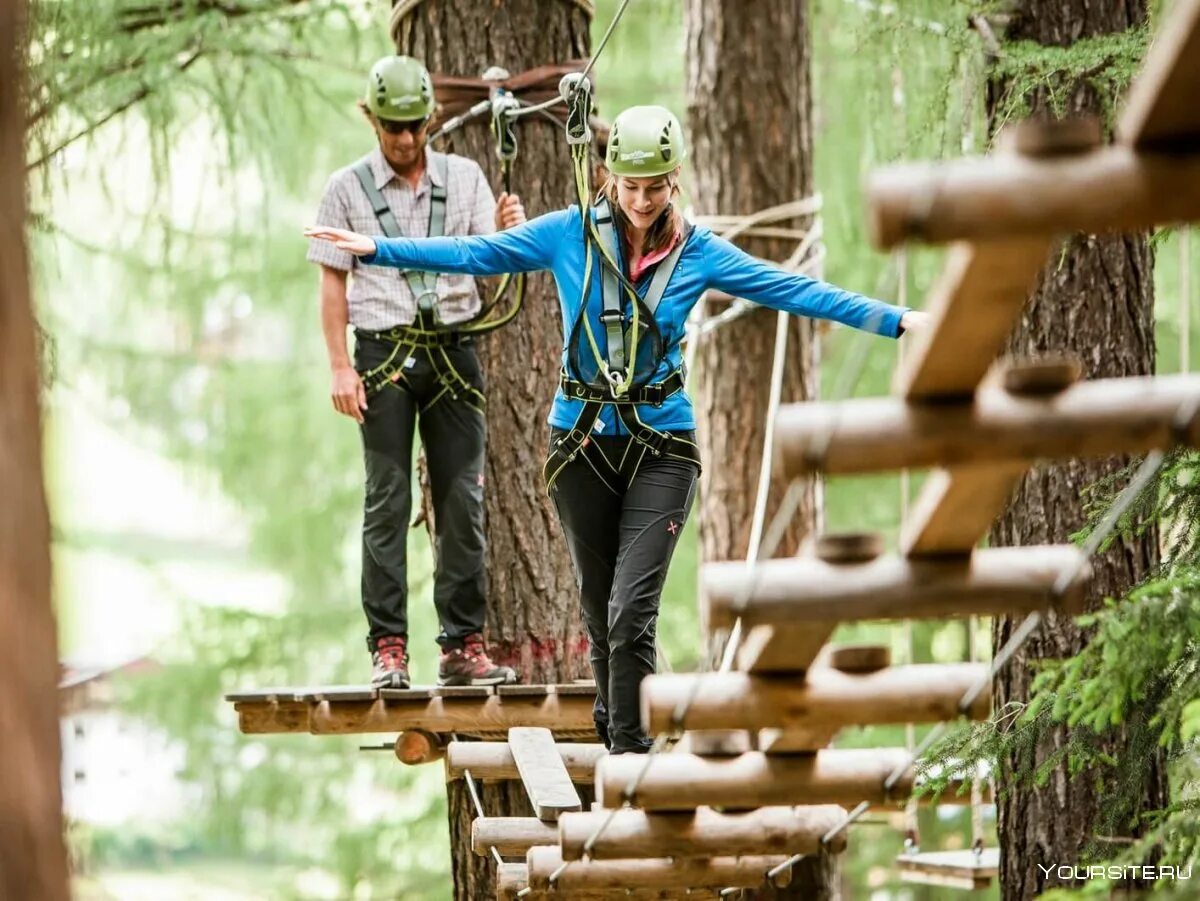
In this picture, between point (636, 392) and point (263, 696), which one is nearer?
point (636, 392)

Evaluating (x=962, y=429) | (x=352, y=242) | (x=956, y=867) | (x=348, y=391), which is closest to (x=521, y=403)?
(x=348, y=391)

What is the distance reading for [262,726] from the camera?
4793 mm

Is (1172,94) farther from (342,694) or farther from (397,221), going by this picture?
(342,694)

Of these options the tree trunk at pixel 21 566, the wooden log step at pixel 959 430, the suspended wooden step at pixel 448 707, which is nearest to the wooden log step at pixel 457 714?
the suspended wooden step at pixel 448 707

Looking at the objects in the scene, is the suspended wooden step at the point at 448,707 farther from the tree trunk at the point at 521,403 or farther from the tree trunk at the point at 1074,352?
the tree trunk at the point at 1074,352

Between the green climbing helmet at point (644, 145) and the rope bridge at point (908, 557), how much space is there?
3.43 ft

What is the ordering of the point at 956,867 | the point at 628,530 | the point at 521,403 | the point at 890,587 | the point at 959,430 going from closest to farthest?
1. the point at 959,430
2. the point at 890,587
3. the point at 628,530
4. the point at 521,403
5. the point at 956,867

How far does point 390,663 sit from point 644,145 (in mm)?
1819

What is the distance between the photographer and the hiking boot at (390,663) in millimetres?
4715

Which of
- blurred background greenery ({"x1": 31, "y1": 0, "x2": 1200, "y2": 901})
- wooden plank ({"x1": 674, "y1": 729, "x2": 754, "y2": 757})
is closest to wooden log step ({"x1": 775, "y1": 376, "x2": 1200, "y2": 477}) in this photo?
wooden plank ({"x1": 674, "y1": 729, "x2": 754, "y2": 757})

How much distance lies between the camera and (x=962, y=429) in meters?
2.45

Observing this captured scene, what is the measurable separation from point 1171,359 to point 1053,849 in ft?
16.3

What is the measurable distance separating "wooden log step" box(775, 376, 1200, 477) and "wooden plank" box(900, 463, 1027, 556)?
2.5 inches

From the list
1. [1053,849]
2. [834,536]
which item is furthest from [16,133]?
[1053,849]
